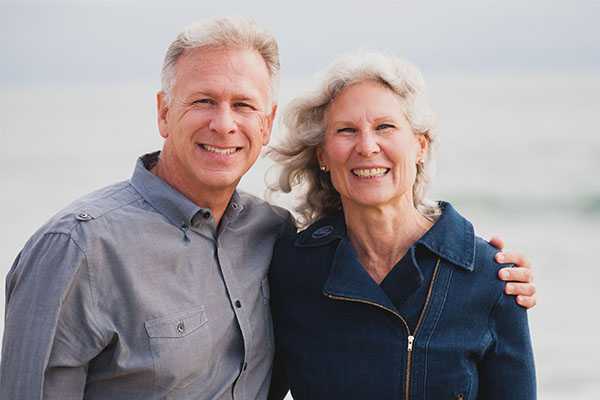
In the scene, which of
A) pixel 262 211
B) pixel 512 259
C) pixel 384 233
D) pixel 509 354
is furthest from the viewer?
pixel 262 211

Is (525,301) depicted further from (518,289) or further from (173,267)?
(173,267)

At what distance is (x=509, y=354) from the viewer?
103 inches

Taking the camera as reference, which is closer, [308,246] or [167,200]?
[167,200]

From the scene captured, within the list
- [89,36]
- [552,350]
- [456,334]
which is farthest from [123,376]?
[89,36]

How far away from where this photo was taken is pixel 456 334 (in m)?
2.60

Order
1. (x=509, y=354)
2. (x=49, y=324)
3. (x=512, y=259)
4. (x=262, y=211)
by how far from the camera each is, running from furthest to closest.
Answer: (x=262, y=211) → (x=512, y=259) → (x=509, y=354) → (x=49, y=324)

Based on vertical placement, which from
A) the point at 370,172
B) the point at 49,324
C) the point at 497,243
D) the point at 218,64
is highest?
the point at 218,64

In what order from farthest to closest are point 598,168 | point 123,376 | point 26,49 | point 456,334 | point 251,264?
point 26,49
point 598,168
point 251,264
point 456,334
point 123,376

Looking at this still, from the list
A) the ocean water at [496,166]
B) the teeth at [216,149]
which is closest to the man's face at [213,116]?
the teeth at [216,149]

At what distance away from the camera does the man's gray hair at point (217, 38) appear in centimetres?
261

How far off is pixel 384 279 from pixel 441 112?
1616cm

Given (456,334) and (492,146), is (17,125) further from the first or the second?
(456,334)

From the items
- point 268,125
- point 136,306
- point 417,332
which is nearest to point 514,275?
point 417,332

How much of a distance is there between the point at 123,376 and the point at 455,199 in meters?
11.4
